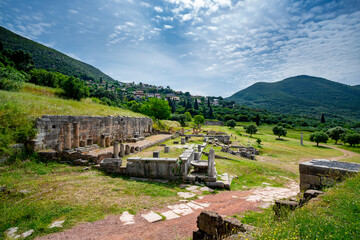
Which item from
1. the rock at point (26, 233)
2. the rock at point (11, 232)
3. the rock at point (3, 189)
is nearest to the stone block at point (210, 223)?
the rock at point (26, 233)

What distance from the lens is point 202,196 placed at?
24.4 ft

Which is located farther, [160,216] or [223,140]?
[223,140]

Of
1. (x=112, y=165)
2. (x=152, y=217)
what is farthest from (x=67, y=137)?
(x=152, y=217)

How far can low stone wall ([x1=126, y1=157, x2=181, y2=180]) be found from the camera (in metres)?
9.27

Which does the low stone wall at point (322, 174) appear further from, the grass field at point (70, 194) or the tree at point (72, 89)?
the tree at point (72, 89)

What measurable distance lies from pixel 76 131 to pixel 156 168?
916cm

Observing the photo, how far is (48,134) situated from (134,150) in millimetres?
6505

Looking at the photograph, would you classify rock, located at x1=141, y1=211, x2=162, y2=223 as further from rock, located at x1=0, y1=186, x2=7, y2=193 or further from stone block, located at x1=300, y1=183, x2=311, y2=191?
stone block, located at x1=300, y1=183, x2=311, y2=191

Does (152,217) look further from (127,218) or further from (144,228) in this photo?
(127,218)

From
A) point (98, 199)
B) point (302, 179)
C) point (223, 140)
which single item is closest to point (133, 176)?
point (98, 199)

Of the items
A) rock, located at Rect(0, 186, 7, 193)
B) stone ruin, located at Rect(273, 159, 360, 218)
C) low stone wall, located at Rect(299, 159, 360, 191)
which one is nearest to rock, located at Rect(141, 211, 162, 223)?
stone ruin, located at Rect(273, 159, 360, 218)

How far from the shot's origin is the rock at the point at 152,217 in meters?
5.18

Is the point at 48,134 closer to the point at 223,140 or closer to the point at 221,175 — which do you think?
the point at 221,175

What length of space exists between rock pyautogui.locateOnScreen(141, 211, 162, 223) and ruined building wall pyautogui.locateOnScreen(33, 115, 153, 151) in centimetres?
1019
